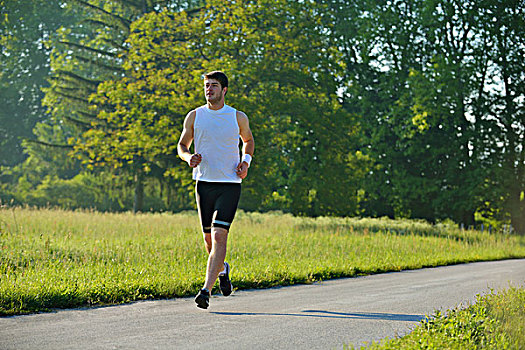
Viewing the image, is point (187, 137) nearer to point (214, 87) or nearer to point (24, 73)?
point (214, 87)

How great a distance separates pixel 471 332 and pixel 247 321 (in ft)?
6.66

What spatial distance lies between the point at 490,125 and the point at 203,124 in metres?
27.6

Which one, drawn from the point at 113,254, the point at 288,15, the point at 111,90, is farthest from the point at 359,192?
the point at 113,254

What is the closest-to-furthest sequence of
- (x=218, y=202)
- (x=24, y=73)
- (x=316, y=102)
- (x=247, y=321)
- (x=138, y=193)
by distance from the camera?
(x=247, y=321)
(x=218, y=202)
(x=316, y=102)
(x=138, y=193)
(x=24, y=73)

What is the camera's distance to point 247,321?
6.43 m

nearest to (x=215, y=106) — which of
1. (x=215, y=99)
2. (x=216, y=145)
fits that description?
(x=215, y=99)

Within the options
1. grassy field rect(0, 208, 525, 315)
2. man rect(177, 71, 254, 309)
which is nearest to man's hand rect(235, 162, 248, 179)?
man rect(177, 71, 254, 309)

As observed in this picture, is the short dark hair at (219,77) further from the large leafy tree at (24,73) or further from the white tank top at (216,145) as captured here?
the large leafy tree at (24,73)

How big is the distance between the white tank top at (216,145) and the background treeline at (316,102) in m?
15.9

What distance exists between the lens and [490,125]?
105 ft

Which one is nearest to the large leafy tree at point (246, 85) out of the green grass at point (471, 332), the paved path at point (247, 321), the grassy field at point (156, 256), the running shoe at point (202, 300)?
the grassy field at point (156, 256)

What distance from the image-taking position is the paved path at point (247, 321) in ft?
17.7

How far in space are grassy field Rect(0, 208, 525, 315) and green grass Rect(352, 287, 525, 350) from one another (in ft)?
11.3

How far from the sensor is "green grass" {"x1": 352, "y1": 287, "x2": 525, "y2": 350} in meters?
5.40
